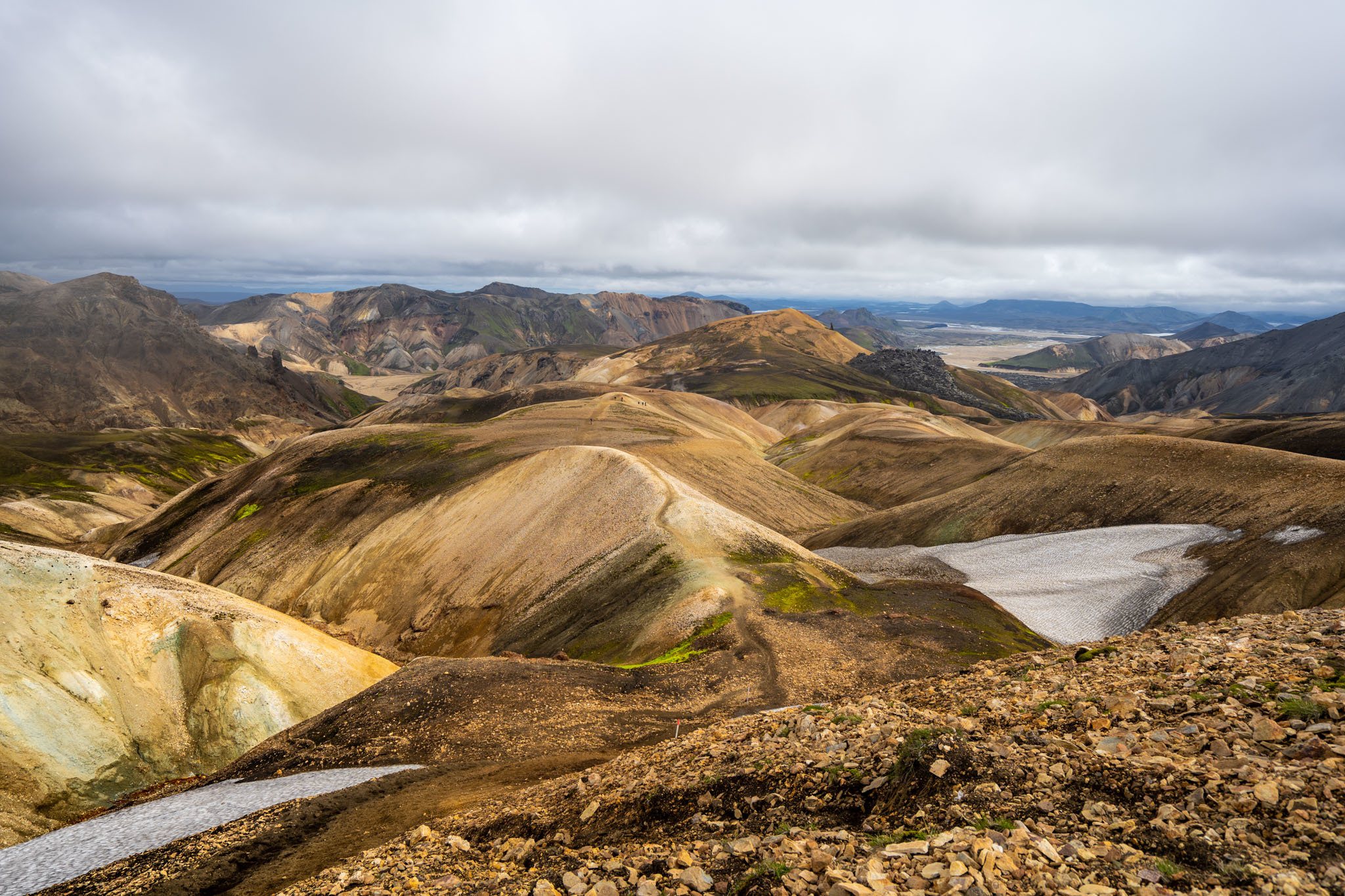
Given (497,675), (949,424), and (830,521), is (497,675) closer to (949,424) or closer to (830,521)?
(830,521)

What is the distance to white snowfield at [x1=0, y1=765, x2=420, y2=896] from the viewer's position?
1705cm

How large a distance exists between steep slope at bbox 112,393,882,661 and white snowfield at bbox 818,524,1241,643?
16998 millimetres

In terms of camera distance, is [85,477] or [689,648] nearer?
[689,648]

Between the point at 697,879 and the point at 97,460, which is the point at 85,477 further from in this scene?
the point at 697,879

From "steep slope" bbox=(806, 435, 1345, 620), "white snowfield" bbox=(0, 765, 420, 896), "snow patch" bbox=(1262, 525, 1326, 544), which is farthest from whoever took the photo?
"snow patch" bbox=(1262, 525, 1326, 544)

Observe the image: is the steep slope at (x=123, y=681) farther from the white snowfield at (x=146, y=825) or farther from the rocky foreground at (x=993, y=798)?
the rocky foreground at (x=993, y=798)

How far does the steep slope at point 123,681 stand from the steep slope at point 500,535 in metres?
16.8

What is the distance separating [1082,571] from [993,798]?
59655 mm

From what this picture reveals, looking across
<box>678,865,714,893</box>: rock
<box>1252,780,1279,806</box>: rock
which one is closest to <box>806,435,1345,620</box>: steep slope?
<box>1252,780,1279,806</box>: rock

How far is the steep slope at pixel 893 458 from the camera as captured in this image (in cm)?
10125

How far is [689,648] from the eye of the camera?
3953 centimetres

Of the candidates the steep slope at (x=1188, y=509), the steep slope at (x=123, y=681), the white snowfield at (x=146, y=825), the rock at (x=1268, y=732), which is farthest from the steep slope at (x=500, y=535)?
the rock at (x=1268, y=732)

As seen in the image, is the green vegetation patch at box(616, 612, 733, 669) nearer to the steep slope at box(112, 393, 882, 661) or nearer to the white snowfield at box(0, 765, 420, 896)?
the steep slope at box(112, 393, 882, 661)

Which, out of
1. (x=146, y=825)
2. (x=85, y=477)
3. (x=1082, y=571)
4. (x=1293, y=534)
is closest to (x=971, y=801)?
(x=146, y=825)
